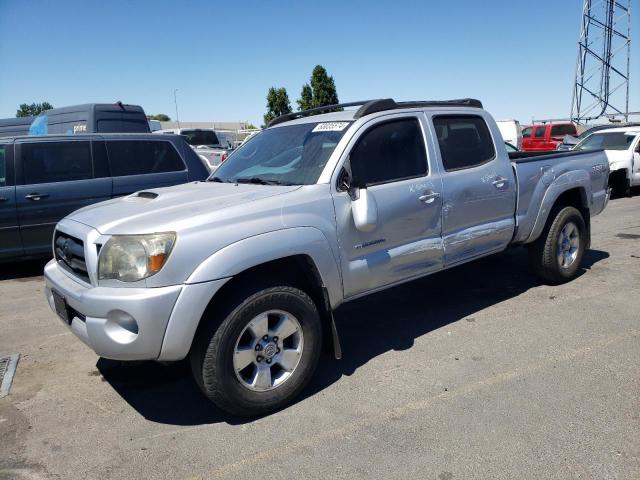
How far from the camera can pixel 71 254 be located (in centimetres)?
333

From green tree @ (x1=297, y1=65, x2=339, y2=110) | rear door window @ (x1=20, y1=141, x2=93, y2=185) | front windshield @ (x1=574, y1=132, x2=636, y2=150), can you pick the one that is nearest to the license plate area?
rear door window @ (x1=20, y1=141, x2=93, y2=185)

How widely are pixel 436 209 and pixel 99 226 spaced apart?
7.83 ft

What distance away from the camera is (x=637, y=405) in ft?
10.2

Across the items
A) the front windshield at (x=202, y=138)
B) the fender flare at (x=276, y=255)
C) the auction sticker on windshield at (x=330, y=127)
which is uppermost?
the front windshield at (x=202, y=138)

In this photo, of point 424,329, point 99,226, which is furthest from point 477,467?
point 99,226

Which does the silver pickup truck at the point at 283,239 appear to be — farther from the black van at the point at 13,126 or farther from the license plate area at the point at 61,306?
the black van at the point at 13,126

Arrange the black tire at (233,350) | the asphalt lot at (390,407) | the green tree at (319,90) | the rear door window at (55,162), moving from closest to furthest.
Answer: the asphalt lot at (390,407), the black tire at (233,350), the rear door window at (55,162), the green tree at (319,90)

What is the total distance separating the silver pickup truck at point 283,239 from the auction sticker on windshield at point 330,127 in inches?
0.5

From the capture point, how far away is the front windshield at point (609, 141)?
12.4 m

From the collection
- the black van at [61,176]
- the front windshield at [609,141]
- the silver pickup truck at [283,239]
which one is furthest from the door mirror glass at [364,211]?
the front windshield at [609,141]

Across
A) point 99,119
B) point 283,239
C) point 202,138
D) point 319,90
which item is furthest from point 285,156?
point 319,90

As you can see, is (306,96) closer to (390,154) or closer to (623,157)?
(623,157)

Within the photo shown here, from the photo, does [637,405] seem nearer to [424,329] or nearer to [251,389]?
[424,329]

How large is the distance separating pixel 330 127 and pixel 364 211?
2.67ft
